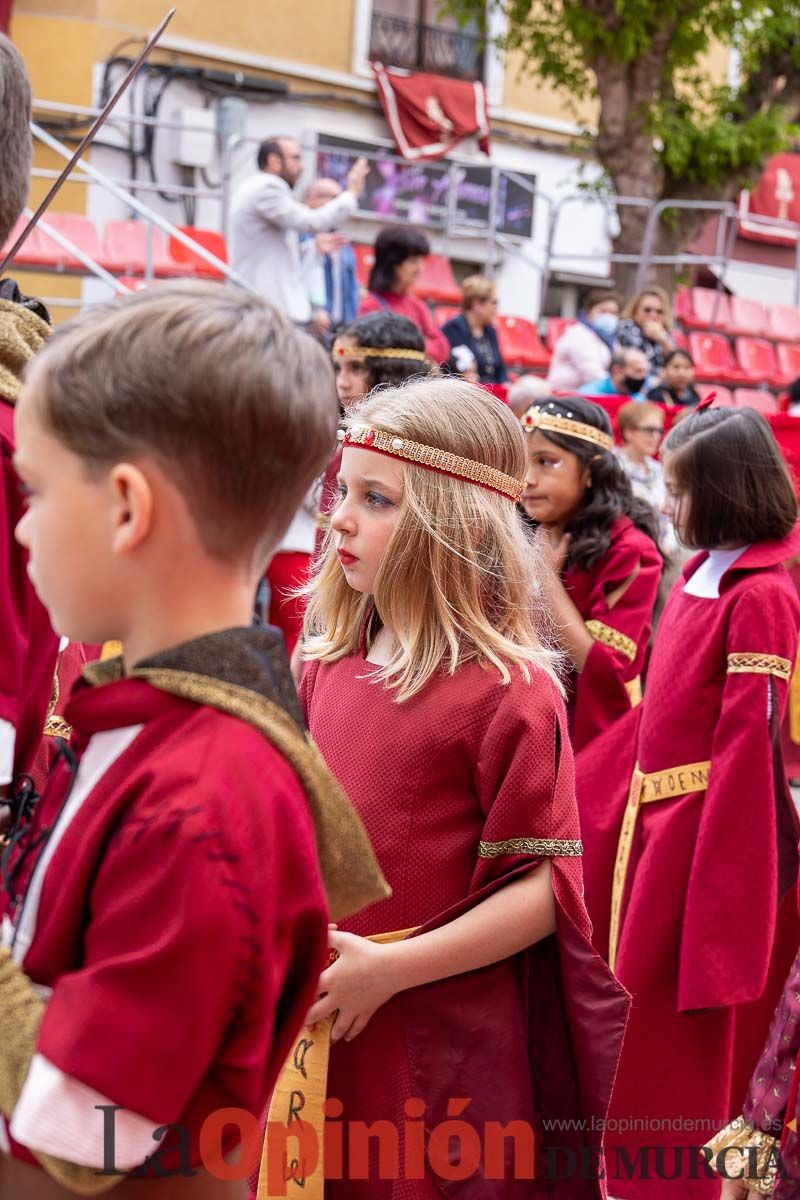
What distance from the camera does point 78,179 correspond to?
493 inches

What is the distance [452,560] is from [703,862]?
1.34 metres

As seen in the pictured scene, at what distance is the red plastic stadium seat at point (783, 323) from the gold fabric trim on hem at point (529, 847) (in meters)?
16.4

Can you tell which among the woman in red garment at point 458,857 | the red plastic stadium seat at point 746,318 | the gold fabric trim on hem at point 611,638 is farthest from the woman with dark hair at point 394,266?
the red plastic stadium seat at point 746,318

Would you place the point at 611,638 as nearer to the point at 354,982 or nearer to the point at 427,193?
the point at 354,982

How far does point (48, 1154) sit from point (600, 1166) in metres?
1.14

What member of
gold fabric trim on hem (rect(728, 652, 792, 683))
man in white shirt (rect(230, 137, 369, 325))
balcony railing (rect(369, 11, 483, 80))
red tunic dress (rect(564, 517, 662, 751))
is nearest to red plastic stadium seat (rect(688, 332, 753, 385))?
balcony railing (rect(369, 11, 483, 80))

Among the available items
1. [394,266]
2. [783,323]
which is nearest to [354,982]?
[394,266]

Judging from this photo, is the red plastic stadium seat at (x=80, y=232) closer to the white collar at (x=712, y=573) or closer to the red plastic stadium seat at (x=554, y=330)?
the red plastic stadium seat at (x=554, y=330)

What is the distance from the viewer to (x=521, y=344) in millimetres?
13891

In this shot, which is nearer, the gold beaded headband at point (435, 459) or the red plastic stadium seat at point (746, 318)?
the gold beaded headband at point (435, 459)

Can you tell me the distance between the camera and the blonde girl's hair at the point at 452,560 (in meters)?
2.16

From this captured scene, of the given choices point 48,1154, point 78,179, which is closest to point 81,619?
point 48,1154

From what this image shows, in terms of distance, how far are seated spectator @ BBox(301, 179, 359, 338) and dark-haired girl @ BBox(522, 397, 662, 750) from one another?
4.92m

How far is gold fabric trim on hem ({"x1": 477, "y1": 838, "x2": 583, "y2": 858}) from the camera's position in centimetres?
202
